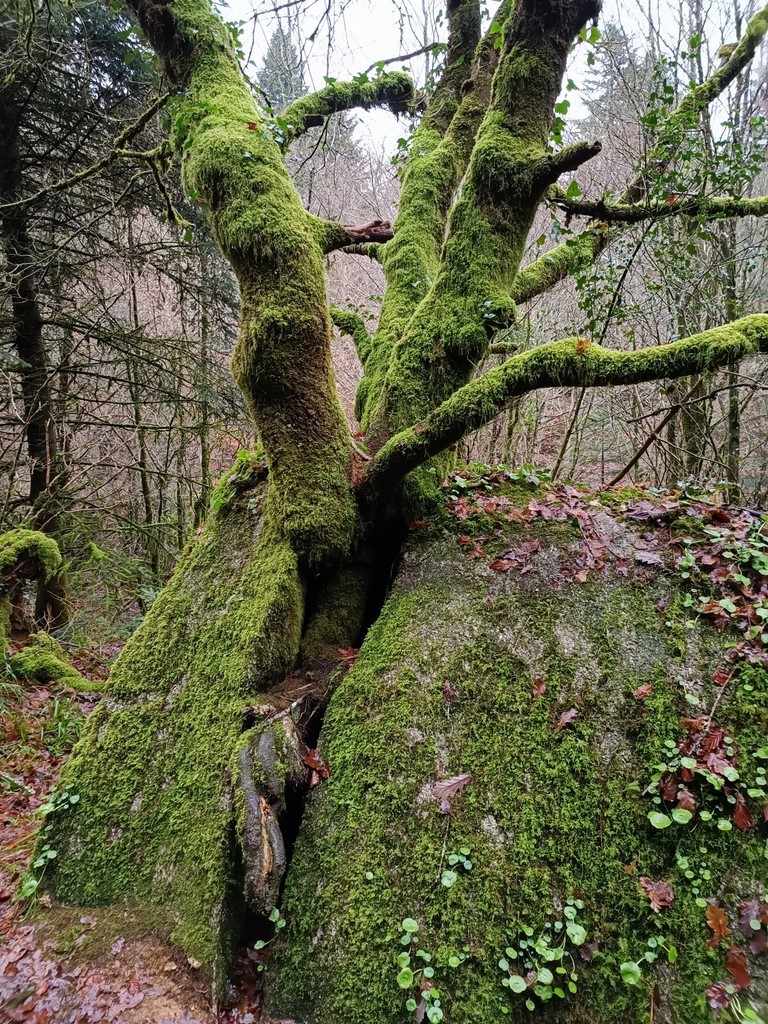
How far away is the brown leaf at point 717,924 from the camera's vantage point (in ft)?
6.70

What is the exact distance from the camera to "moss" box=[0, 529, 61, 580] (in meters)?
5.54

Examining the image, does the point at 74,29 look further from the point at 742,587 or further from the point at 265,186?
the point at 742,587

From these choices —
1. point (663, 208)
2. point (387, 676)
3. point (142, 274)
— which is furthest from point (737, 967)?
point (142, 274)

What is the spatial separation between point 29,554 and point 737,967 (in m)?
6.56

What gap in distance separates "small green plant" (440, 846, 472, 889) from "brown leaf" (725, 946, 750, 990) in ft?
3.29

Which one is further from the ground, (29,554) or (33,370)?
(33,370)

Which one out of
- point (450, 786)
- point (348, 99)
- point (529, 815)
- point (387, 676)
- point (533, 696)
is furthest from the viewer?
point (348, 99)

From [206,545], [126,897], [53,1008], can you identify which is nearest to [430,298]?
[206,545]

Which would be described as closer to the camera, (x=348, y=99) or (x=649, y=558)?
(x=649, y=558)

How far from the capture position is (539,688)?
282cm

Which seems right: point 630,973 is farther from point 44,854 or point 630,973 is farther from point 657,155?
point 657,155

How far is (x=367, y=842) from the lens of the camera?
8.28 ft

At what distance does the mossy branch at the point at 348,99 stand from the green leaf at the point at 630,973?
519 cm

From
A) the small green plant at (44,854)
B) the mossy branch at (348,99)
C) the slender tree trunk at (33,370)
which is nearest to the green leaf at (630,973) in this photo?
the small green plant at (44,854)
